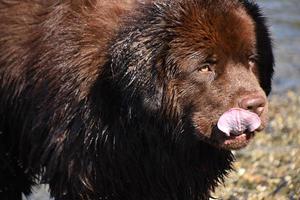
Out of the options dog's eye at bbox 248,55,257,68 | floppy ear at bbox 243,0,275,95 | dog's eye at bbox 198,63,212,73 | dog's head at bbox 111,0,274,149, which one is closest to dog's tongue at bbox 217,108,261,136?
dog's head at bbox 111,0,274,149

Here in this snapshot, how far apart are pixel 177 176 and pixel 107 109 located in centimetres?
61

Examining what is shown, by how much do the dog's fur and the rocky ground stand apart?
182 cm

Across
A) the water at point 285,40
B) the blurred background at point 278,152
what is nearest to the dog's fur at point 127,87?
the blurred background at point 278,152

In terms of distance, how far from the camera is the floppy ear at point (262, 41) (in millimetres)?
5781

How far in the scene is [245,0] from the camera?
586 centimetres

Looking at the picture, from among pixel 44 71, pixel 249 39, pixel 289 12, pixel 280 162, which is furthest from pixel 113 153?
pixel 289 12

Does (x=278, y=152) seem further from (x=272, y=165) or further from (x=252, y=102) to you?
(x=252, y=102)

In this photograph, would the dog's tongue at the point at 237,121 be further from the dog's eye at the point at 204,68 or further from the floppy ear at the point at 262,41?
the floppy ear at the point at 262,41

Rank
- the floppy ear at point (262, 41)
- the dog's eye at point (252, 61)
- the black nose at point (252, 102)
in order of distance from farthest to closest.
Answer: the floppy ear at point (262, 41) → the dog's eye at point (252, 61) → the black nose at point (252, 102)

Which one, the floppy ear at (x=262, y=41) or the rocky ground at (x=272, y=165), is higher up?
the floppy ear at (x=262, y=41)

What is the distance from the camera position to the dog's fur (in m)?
5.50

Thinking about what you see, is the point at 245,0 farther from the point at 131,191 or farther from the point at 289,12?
the point at 289,12

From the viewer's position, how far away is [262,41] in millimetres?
5801

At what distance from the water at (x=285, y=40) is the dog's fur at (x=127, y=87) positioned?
4866 mm
